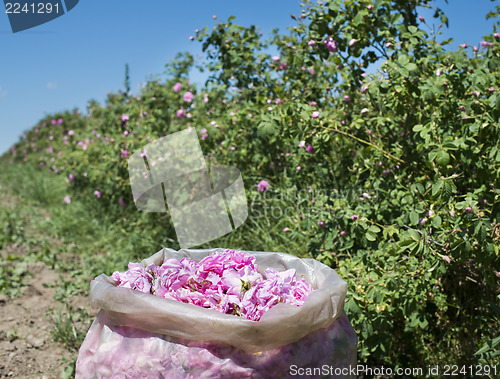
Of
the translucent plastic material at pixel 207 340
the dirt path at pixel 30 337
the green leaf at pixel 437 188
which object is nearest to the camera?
the translucent plastic material at pixel 207 340

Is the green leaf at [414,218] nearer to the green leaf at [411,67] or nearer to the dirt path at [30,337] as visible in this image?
the green leaf at [411,67]

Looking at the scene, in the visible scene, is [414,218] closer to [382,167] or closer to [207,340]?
[382,167]

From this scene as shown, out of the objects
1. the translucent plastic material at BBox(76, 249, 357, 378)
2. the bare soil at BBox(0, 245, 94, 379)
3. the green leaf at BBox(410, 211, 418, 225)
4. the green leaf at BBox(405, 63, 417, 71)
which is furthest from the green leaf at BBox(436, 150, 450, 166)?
the bare soil at BBox(0, 245, 94, 379)

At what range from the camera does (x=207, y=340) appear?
1228 mm

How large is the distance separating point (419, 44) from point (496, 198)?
35.7 inches

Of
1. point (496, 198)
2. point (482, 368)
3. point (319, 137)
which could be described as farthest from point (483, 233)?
point (319, 137)

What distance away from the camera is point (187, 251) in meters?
1.78

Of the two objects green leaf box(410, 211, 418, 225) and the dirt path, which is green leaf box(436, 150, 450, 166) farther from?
the dirt path

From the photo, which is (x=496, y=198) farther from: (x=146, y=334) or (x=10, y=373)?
(x=10, y=373)

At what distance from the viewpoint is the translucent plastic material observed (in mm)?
1202

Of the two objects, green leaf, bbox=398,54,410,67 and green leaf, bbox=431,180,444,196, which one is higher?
green leaf, bbox=398,54,410,67

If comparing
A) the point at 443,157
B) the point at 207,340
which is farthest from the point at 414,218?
the point at 207,340

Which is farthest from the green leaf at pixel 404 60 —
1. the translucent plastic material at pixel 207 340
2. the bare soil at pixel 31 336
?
the bare soil at pixel 31 336

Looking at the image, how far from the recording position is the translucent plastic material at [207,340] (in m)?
1.20
